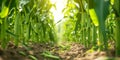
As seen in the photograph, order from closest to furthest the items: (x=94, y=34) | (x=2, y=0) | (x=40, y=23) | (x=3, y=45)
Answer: (x=2, y=0), (x=3, y=45), (x=94, y=34), (x=40, y=23)

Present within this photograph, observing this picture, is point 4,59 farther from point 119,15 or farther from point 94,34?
point 94,34

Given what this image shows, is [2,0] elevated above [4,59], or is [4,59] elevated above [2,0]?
[2,0]

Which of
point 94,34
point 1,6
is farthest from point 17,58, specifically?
point 94,34

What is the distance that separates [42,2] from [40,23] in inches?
51.1

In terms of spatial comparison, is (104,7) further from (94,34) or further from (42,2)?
(42,2)

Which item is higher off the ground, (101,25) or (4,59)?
(101,25)

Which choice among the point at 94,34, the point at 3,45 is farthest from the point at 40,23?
the point at 3,45

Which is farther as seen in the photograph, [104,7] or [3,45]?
[3,45]

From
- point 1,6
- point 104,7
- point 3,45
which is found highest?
point 1,6

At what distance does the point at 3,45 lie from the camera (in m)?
1.75

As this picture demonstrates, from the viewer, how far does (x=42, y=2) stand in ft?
9.25

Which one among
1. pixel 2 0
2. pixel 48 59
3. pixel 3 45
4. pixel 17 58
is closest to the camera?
pixel 2 0

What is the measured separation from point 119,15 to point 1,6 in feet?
2.65

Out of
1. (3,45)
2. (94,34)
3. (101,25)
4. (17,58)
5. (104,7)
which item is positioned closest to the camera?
(101,25)
